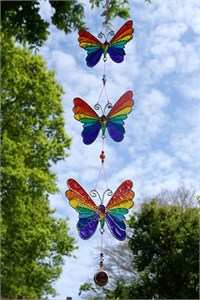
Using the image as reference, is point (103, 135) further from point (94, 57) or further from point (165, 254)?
point (165, 254)

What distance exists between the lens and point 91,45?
3193 mm

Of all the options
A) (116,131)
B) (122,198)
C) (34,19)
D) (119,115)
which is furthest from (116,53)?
(34,19)

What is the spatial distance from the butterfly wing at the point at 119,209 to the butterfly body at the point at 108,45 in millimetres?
870

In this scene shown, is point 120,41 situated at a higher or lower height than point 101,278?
higher

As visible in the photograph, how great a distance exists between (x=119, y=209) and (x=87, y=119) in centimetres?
64

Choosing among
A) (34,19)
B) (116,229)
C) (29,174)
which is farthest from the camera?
(29,174)

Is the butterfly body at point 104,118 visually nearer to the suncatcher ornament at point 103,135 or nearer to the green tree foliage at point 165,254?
the suncatcher ornament at point 103,135

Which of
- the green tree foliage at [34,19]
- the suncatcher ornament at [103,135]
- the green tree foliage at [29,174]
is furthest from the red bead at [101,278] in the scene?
the green tree foliage at [29,174]

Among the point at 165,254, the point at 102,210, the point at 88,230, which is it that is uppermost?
the point at 165,254

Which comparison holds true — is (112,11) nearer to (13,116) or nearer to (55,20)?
(55,20)

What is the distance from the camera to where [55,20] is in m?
5.30

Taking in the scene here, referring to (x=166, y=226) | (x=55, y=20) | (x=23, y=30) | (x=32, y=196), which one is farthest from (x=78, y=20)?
(x=166, y=226)

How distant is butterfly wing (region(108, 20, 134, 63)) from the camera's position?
3104 millimetres

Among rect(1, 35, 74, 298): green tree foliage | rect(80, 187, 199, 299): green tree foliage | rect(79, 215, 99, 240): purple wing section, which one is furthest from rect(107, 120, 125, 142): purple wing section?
rect(80, 187, 199, 299): green tree foliage
